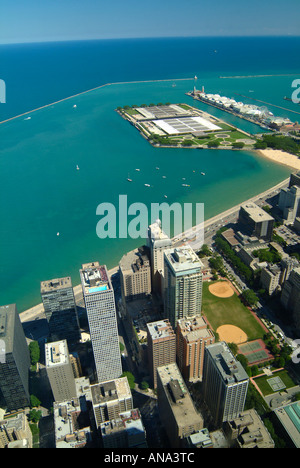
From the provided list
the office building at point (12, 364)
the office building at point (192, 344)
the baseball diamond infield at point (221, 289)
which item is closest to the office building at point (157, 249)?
the baseball diamond infield at point (221, 289)

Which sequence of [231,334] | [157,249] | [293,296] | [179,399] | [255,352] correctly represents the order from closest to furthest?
1. [179,399]
2. [255,352]
3. [231,334]
4. [293,296]
5. [157,249]

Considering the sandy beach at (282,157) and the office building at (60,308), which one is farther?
the sandy beach at (282,157)

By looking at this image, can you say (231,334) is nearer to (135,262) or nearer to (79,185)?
(135,262)

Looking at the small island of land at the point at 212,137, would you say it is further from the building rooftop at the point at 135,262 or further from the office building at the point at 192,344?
the office building at the point at 192,344

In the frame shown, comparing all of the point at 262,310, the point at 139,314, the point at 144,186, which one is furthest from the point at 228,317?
the point at 144,186

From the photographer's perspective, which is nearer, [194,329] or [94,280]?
[94,280]

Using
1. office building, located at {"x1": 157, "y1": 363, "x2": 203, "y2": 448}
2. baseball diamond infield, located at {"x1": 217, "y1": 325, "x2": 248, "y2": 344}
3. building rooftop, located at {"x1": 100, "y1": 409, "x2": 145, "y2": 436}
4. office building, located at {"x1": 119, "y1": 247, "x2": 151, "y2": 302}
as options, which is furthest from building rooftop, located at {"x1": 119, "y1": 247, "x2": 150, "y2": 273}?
building rooftop, located at {"x1": 100, "y1": 409, "x2": 145, "y2": 436}

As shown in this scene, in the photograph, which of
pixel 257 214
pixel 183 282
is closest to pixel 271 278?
pixel 257 214
